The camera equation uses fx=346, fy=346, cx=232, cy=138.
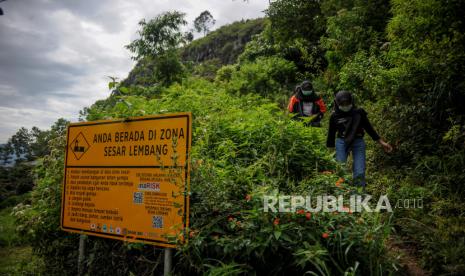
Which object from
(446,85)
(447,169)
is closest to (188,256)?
(447,169)

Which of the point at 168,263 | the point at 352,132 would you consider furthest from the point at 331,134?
the point at 168,263

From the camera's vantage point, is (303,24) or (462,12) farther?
(303,24)

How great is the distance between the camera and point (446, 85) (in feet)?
17.8

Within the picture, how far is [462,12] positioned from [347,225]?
4395 mm

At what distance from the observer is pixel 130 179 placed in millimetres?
3078

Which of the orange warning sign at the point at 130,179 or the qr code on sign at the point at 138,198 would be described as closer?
the orange warning sign at the point at 130,179

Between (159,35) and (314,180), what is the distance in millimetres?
14690

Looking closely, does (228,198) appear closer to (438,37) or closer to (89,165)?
(89,165)

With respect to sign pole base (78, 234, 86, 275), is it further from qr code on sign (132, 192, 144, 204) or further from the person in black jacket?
the person in black jacket

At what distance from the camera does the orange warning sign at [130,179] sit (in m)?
2.72

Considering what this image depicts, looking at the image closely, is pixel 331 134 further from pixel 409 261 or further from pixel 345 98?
pixel 409 261

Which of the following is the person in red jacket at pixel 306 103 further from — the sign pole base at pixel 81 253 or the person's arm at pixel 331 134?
the sign pole base at pixel 81 253

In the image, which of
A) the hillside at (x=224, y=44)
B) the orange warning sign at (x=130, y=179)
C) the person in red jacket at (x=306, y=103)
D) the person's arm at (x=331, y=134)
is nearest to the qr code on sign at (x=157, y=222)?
the orange warning sign at (x=130, y=179)

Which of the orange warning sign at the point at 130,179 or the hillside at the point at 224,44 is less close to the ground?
the hillside at the point at 224,44
